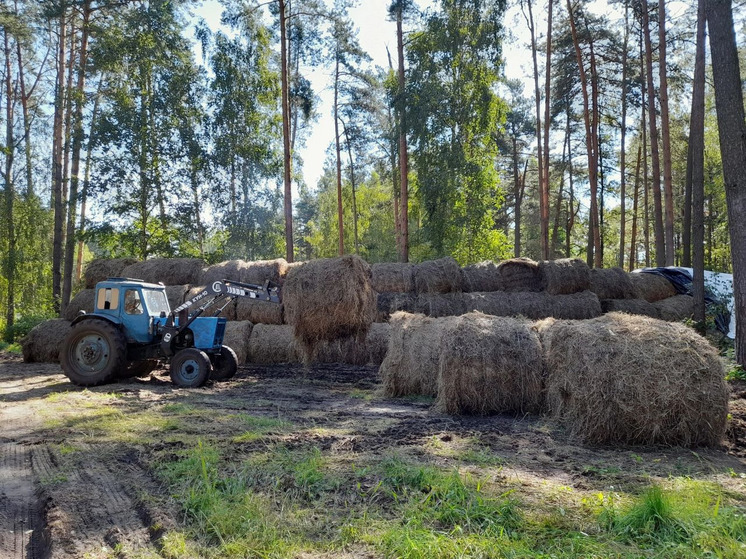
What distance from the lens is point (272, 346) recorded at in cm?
1373

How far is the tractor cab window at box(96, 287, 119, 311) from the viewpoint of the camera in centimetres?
1148

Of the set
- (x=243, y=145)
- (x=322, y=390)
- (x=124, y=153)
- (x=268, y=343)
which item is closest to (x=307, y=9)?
(x=243, y=145)

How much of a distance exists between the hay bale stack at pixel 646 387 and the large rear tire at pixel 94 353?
28.9 feet

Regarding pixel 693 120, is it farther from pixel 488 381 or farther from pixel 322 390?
pixel 322 390

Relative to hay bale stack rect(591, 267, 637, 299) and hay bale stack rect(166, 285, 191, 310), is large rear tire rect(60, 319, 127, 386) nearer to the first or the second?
hay bale stack rect(166, 285, 191, 310)

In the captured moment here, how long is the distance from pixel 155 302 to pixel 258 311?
9.60 feet

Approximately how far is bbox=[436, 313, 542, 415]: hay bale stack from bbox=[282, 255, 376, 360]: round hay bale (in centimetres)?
361

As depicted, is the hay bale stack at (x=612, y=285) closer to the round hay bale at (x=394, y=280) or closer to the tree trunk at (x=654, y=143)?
the tree trunk at (x=654, y=143)

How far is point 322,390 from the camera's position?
1048 cm

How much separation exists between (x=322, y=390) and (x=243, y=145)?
16.9 m

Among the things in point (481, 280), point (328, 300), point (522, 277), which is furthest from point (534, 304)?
point (328, 300)

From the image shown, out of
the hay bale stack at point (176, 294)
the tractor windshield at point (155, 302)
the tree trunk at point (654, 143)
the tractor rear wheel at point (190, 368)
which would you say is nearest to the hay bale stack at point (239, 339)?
the hay bale stack at point (176, 294)

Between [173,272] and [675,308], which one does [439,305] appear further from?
[173,272]

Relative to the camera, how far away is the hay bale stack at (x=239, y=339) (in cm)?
1384
